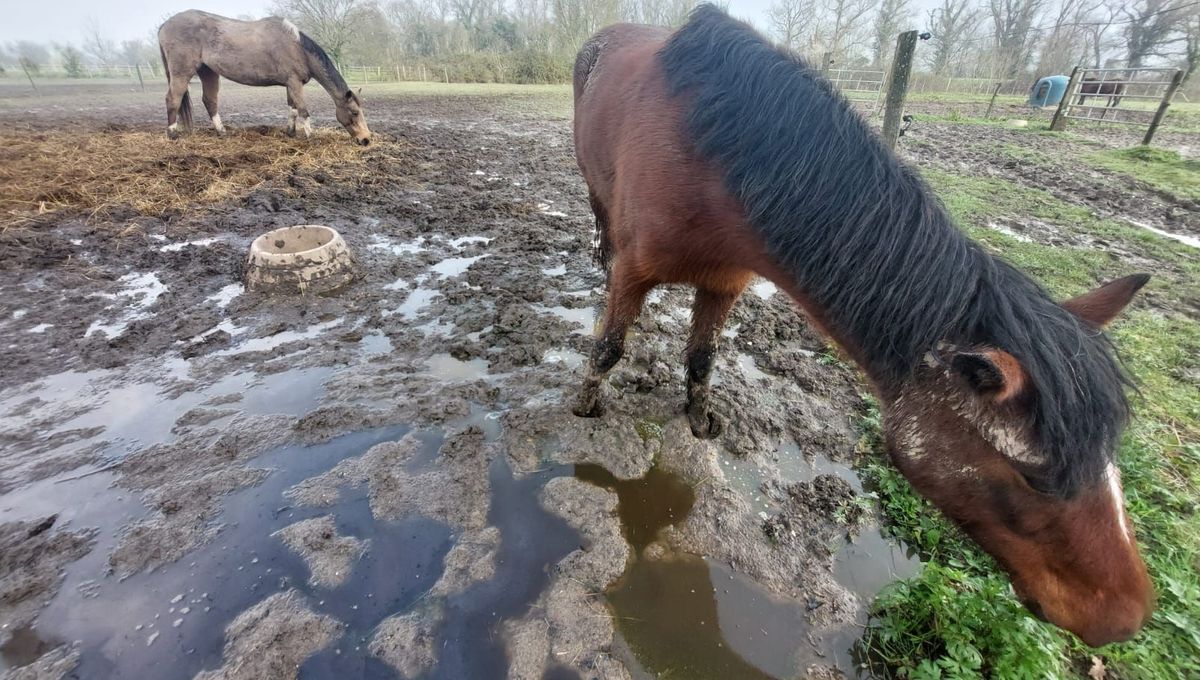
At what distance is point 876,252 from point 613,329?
152cm

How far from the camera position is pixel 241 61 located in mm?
9867

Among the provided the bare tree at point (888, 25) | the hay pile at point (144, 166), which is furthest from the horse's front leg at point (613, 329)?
the bare tree at point (888, 25)

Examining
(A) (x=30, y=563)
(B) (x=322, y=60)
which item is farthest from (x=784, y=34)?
(A) (x=30, y=563)

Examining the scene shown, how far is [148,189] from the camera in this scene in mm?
6246

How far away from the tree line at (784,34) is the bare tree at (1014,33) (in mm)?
79

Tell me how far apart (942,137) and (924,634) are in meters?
16.0

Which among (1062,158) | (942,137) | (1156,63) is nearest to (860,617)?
(1062,158)

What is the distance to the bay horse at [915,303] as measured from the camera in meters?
1.32

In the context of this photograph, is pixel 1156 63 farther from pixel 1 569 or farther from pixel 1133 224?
pixel 1 569

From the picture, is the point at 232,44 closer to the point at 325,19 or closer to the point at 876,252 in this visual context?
the point at 876,252

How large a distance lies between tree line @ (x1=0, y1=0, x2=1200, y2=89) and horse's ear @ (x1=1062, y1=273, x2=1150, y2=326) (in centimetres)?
2896

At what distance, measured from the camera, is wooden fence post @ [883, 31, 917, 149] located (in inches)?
206

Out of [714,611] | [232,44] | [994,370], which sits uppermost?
[232,44]

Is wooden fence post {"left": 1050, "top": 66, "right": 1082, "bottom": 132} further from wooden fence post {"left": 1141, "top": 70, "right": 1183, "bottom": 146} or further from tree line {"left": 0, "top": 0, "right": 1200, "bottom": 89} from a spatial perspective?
tree line {"left": 0, "top": 0, "right": 1200, "bottom": 89}
